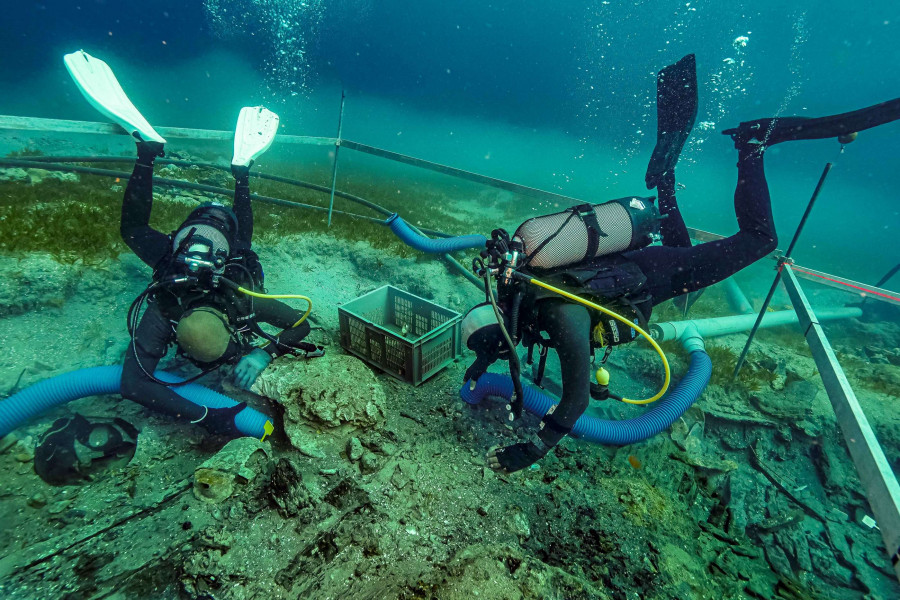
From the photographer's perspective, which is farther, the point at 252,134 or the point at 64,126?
the point at 252,134

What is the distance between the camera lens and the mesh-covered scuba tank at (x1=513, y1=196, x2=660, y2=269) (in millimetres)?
3031

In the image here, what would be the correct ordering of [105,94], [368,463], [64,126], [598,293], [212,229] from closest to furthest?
[598,293] < [368,463] < [212,229] < [64,126] < [105,94]

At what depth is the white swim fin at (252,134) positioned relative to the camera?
5.37 metres

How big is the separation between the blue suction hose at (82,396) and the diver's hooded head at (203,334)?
516 mm

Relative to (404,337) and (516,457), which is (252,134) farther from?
(516,457)

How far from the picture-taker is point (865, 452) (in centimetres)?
256

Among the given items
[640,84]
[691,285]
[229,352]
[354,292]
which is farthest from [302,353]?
[640,84]

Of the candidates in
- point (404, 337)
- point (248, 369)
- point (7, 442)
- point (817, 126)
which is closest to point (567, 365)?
point (404, 337)

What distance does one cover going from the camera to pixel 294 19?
7938cm

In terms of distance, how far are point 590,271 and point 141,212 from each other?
517 centimetres

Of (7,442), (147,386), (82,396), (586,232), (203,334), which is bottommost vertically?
(7,442)

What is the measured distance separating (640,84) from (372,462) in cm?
8268

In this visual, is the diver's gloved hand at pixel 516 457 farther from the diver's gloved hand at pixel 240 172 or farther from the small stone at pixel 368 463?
the diver's gloved hand at pixel 240 172

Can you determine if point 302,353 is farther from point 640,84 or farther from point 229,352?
point 640,84
